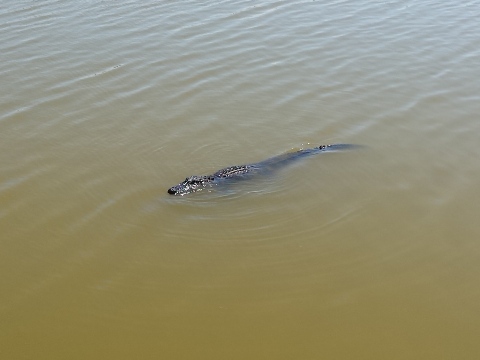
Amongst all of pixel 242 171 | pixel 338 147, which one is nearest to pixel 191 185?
pixel 242 171

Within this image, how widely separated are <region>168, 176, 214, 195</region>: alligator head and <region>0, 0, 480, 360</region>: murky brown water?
5.5 inches

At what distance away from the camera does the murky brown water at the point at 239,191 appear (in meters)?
5.93

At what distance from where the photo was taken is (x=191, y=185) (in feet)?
25.5

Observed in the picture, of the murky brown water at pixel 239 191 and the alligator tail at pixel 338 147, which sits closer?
the murky brown water at pixel 239 191

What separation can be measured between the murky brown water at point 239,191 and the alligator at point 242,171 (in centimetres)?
16

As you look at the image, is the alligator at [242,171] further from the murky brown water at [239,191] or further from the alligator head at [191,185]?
the murky brown water at [239,191]

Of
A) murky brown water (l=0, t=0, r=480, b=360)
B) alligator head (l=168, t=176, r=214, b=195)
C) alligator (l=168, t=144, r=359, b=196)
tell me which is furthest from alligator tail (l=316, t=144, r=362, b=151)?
alligator head (l=168, t=176, r=214, b=195)

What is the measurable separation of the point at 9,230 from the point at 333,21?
877 centimetres

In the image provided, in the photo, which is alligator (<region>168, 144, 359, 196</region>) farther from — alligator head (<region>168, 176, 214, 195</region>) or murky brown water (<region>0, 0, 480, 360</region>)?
murky brown water (<region>0, 0, 480, 360</region>)

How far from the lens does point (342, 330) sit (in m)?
5.88

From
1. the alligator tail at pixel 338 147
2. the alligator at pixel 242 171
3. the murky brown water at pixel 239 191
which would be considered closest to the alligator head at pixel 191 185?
the alligator at pixel 242 171

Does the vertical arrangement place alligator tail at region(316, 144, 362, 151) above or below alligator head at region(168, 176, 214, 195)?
below

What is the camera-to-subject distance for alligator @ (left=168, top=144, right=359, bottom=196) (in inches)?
305

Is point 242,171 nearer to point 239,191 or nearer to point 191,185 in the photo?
point 239,191
